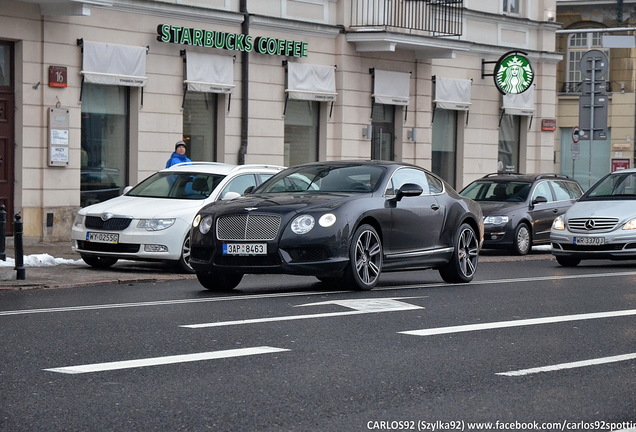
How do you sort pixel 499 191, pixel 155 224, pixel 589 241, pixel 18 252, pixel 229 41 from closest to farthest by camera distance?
1. pixel 18 252
2. pixel 155 224
3. pixel 589 241
4. pixel 499 191
5. pixel 229 41

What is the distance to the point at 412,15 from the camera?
31.8 m

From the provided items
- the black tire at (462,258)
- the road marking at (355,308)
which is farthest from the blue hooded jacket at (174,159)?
the road marking at (355,308)

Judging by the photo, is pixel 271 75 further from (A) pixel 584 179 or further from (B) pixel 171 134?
(A) pixel 584 179

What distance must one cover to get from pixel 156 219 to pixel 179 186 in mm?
1390

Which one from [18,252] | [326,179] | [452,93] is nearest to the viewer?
[326,179]

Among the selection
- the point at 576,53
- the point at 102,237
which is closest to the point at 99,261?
the point at 102,237

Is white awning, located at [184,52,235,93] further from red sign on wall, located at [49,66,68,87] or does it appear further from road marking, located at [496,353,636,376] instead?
road marking, located at [496,353,636,376]

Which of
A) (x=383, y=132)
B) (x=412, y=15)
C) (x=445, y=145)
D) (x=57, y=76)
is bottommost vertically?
(x=445, y=145)

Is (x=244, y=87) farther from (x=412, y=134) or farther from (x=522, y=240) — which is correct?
(x=522, y=240)

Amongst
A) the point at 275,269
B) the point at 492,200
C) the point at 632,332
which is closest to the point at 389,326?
the point at 632,332

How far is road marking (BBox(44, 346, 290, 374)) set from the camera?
8.45m

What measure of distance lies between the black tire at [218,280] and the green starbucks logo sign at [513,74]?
69.4 feet

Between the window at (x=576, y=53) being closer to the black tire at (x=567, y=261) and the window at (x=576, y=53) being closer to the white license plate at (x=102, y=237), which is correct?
the black tire at (x=567, y=261)

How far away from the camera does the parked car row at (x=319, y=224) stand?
14195 mm
